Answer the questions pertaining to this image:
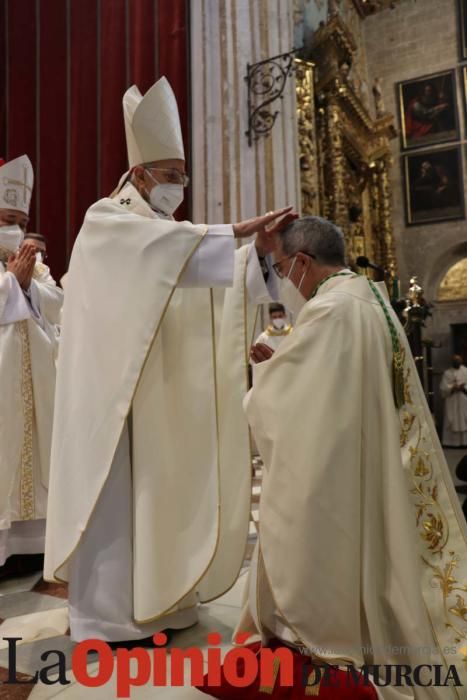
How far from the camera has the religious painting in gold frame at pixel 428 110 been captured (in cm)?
1422

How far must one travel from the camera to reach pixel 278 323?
715cm

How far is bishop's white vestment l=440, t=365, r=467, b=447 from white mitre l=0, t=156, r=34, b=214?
977 centimetres

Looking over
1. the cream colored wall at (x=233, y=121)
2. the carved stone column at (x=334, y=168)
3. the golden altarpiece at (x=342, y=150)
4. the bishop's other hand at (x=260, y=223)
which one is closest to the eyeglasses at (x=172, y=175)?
the bishop's other hand at (x=260, y=223)

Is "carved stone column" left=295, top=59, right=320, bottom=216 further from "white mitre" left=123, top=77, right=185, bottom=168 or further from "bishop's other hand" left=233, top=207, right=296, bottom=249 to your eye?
"bishop's other hand" left=233, top=207, right=296, bottom=249

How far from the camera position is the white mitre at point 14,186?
11.1 feet

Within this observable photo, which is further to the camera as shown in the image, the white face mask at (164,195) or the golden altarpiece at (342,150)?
the golden altarpiece at (342,150)

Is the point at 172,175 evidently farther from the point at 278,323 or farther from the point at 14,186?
the point at 278,323

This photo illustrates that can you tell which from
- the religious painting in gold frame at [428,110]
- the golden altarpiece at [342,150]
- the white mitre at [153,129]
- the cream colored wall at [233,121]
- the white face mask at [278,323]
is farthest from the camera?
the religious painting in gold frame at [428,110]

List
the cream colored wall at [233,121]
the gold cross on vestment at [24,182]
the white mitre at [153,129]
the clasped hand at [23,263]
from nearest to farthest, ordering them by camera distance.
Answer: the white mitre at [153,129], the clasped hand at [23,263], the gold cross on vestment at [24,182], the cream colored wall at [233,121]

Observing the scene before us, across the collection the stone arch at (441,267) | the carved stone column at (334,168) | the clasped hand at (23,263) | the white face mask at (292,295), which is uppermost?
the carved stone column at (334,168)

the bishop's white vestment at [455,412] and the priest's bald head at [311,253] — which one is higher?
the priest's bald head at [311,253]

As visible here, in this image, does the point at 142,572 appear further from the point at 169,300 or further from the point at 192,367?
the point at 169,300

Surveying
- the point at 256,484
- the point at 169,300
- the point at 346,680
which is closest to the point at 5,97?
the point at 256,484

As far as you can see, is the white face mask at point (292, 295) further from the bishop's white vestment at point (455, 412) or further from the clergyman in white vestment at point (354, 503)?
the bishop's white vestment at point (455, 412)
